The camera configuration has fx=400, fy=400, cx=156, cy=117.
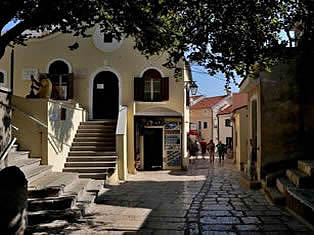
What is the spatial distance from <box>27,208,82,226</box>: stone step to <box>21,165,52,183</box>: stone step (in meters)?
1.65

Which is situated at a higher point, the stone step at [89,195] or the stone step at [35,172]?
the stone step at [35,172]

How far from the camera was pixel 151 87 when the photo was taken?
19547 mm

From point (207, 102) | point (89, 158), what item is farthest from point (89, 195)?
point (207, 102)

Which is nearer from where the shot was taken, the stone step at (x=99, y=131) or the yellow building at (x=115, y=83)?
the stone step at (x=99, y=131)

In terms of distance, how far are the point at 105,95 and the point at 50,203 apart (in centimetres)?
1271

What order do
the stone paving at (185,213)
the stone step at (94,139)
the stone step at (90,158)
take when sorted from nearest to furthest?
the stone paving at (185,213)
the stone step at (90,158)
the stone step at (94,139)

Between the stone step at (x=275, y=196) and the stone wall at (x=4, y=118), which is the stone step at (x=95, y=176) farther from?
the stone step at (x=275, y=196)

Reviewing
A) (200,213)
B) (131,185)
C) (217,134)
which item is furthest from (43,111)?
(217,134)

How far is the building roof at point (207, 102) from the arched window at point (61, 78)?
33.8m

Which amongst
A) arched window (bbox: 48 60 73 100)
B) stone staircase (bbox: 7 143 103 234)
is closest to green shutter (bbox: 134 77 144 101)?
arched window (bbox: 48 60 73 100)

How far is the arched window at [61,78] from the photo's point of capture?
19.0 metres

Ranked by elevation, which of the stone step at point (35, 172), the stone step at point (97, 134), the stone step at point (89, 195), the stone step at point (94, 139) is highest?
the stone step at point (97, 134)

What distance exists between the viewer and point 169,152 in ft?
64.8

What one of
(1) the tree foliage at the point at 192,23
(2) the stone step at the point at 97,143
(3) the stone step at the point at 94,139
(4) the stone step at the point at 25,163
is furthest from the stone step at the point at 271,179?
(3) the stone step at the point at 94,139
